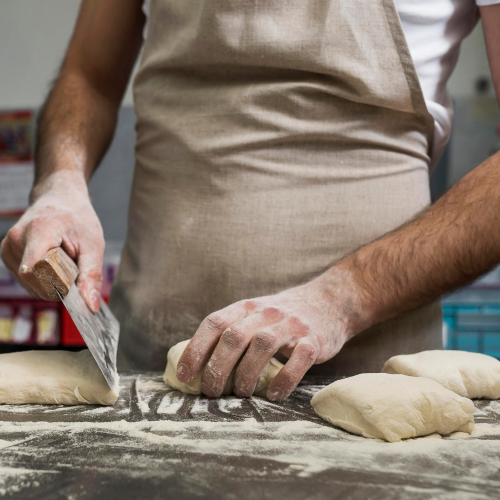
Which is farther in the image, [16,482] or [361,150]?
[361,150]

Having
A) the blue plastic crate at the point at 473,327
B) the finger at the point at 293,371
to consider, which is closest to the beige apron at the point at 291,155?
the finger at the point at 293,371

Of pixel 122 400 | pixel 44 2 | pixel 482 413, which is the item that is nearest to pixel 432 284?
pixel 482 413

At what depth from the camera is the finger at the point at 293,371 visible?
0.87 m

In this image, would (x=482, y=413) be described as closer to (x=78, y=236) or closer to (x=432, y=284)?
(x=432, y=284)

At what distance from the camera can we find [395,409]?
731mm

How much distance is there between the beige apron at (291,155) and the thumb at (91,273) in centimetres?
16

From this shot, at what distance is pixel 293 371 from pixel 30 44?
4.32 meters

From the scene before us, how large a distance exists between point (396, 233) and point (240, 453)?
0.59m

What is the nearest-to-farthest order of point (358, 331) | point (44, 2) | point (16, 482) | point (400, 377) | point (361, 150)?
point (16, 482) < point (400, 377) < point (358, 331) < point (361, 150) < point (44, 2)

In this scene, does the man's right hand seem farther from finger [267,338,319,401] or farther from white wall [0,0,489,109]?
white wall [0,0,489,109]

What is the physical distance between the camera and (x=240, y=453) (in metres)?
0.67

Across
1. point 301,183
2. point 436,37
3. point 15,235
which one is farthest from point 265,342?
point 436,37

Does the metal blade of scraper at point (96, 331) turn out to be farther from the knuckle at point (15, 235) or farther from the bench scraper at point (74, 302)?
the knuckle at point (15, 235)

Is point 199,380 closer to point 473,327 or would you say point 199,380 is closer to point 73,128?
point 73,128
